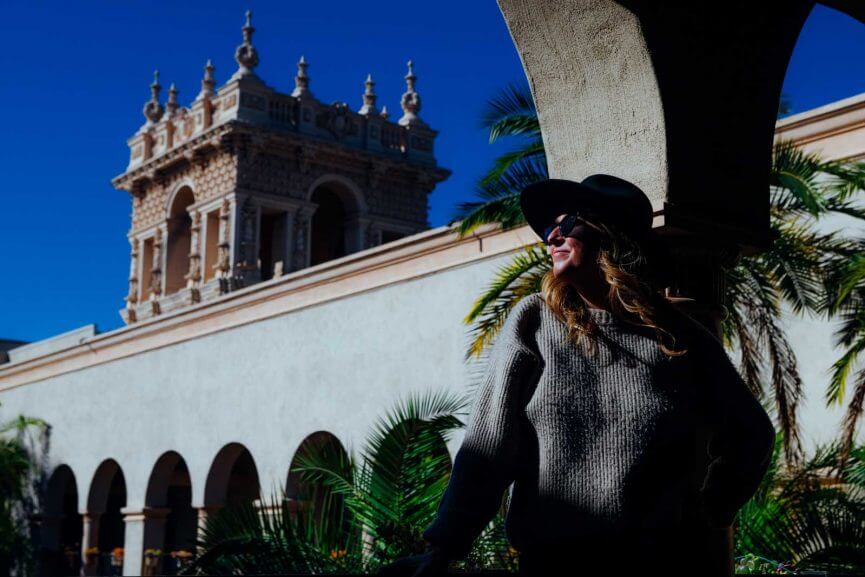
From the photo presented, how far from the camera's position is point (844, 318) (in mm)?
12125

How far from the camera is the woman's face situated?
2.91 metres

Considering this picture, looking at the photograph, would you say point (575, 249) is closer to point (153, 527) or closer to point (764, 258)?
point (764, 258)

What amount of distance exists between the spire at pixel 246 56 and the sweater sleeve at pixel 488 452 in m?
36.0

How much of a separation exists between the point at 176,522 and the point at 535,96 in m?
29.8

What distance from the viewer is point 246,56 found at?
1502 inches

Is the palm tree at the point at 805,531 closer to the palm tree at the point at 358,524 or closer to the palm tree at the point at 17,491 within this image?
the palm tree at the point at 358,524

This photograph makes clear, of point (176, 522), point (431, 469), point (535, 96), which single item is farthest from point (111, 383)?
point (535, 96)

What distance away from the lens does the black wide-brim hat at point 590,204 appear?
2.98 meters

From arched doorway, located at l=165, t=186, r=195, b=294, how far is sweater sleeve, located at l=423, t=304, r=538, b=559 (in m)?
38.1

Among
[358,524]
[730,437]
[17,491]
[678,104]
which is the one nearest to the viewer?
[730,437]

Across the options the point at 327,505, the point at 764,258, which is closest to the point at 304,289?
the point at 764,258

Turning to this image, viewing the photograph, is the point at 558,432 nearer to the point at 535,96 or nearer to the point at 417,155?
the point at 535,96

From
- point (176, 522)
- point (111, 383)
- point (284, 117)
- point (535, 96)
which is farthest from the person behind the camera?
point (284, 117)

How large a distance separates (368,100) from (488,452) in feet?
130
